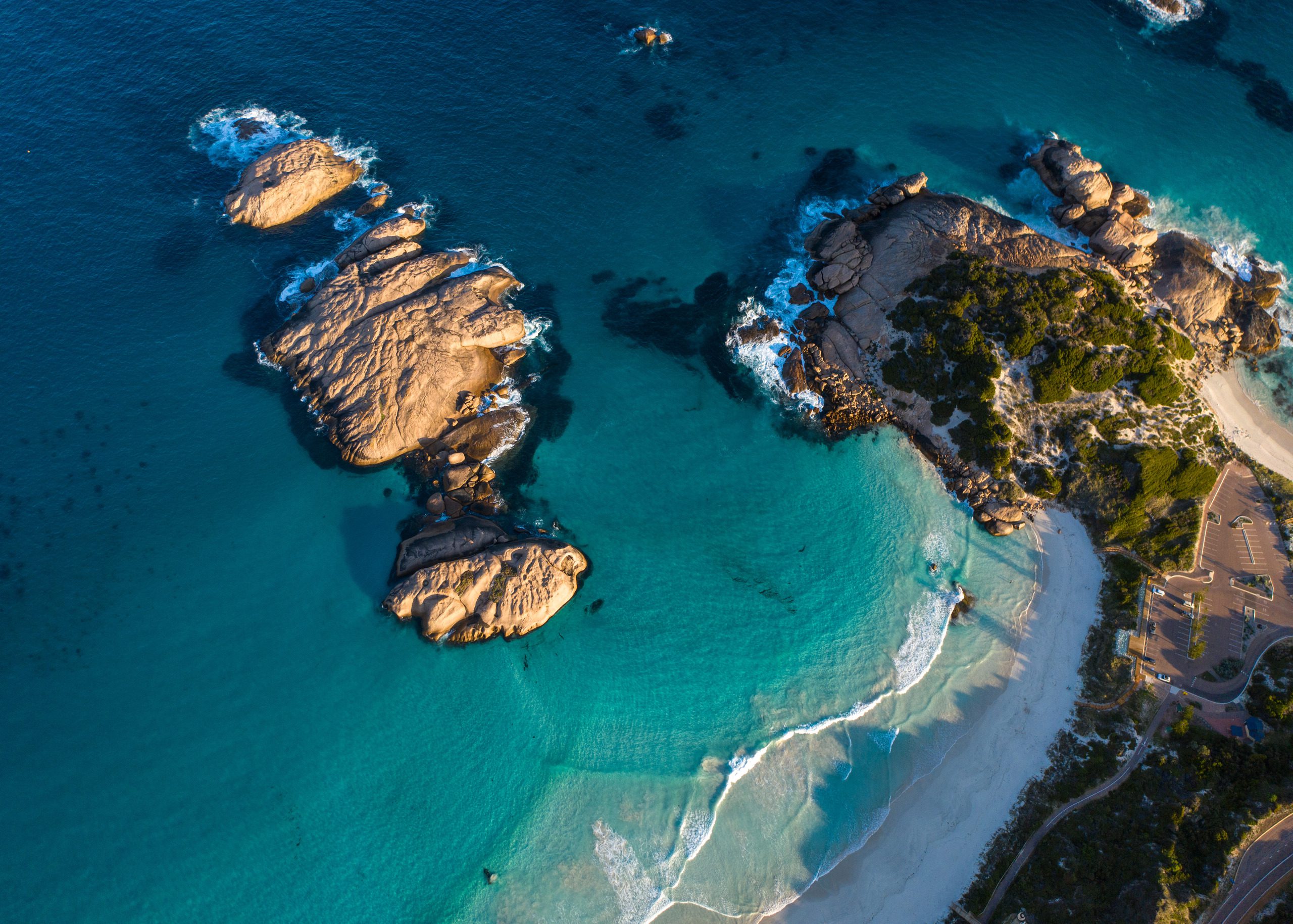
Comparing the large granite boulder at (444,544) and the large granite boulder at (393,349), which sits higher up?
the large granite boulder at (393,349)

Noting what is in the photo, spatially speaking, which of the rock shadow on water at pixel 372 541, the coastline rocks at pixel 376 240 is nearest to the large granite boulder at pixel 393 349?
the coastline rocks at pixel 376 240

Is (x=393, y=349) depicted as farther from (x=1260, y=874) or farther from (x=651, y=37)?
(x=1260, y=874)

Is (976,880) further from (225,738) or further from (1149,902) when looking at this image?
(225,738)

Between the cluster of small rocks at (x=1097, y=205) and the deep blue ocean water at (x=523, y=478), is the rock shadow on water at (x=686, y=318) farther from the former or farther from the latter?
the cluster of small rocks at (x=1097, y=205)

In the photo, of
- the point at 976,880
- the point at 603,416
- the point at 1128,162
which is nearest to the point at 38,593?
the point at 603,416

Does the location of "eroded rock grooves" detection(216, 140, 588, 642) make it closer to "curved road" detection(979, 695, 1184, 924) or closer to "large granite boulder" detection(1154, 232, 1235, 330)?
"curved road" detection(979, 695, 1184, 924)

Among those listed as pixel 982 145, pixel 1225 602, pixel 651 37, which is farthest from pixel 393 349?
pixel 1225 602

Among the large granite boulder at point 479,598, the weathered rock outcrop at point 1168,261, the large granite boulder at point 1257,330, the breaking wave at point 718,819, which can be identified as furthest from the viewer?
the weathered rock outcrop at point 1168,261

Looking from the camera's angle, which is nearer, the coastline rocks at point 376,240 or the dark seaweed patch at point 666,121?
the coastline rocks at point 376,240
